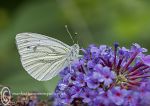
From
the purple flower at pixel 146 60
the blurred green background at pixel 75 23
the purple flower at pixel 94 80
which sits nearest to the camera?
the purple flower at pixel 94 80

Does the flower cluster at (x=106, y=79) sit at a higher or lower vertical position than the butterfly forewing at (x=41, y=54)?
lower

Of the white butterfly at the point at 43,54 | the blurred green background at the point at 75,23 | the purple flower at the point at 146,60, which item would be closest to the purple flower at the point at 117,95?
the purple flower at the point at 146,60

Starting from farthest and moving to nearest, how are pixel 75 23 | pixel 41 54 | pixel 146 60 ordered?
pixel 75 23 < pixel 41 54 < pixel 146 60

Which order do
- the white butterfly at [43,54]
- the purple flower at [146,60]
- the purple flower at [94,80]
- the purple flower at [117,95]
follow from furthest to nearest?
the white butterfly at [43,54]
the purple flower at [146,60]
the purple flower at [94,80]
the purple flower at [117,95]

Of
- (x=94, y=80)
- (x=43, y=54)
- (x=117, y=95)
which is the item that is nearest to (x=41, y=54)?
(x=43, y=54)

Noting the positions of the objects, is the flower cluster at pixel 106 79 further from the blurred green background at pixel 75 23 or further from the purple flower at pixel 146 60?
the blurred green background at pixel 75 23

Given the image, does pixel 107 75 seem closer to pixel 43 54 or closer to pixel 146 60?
pixel 146 60

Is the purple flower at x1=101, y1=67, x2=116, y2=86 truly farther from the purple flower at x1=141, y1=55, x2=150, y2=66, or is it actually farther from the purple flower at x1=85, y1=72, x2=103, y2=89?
the purple flower at x1=141, y1=55, x2=150, y2=66

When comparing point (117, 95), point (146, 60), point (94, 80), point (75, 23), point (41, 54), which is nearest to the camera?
point (117, 95)
